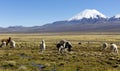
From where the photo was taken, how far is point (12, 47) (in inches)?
1902

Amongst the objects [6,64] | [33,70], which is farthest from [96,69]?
[6,64]

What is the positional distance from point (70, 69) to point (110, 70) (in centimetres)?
330

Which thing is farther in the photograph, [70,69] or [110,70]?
[70,69]

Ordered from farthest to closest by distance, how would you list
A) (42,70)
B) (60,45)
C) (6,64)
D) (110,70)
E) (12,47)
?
(12,47)
(60,45)
(6,64)
(42,70)
(110,70)

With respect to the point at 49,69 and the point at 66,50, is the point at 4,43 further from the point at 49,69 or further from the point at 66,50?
the point at 49,69

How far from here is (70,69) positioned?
2266cm

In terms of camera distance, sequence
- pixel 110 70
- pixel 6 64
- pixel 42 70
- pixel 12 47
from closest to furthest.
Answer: pixel 110 70 < pixel 42 70 < pixel 6 64 < pixel 12 47

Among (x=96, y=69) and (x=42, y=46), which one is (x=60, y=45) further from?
(x=96, y=69)

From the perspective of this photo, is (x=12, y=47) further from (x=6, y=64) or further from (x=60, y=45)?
(x=6, y=64)

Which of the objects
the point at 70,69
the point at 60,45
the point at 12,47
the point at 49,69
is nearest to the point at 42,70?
the point at 49,69

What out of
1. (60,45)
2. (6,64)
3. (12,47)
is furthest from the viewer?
(12,47)

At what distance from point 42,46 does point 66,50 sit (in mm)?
3647

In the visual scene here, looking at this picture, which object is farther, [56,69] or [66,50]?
[66,50]

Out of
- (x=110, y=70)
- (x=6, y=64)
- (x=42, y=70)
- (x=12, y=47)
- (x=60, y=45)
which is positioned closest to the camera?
(x=110, y=70)
